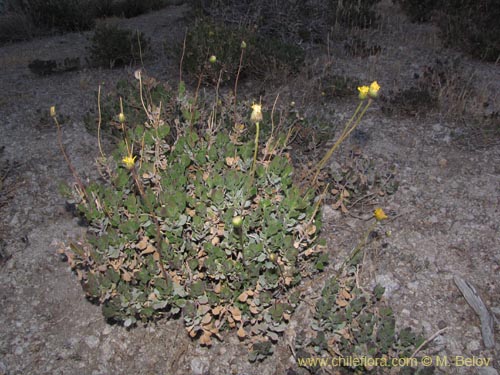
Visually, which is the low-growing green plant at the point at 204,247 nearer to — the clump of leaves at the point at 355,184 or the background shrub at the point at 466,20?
the clump of leaves at the point at 355,184

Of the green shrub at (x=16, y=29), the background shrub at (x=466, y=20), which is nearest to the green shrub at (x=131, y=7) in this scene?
the green shrub at (x=16, y=29)

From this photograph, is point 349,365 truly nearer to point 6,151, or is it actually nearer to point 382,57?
point 6,151

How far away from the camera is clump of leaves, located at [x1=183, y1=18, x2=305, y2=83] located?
5.00 m

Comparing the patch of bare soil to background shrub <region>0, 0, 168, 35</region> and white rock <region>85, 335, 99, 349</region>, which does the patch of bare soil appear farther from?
background shrub <region>0, 0, 168, 35</region>

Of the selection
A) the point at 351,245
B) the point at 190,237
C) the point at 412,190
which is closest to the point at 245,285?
the point at 190,237

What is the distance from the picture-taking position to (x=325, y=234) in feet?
10.5

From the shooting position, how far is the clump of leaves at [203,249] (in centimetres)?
242

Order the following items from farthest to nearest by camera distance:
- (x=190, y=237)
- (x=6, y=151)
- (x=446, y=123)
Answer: (x=446, y=123), (x=6, y=151), (x=190, y=237)

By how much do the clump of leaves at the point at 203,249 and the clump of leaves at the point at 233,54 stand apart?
2452 millimetres

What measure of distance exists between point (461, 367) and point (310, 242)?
1.08m

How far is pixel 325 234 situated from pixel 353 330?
895 millimetres

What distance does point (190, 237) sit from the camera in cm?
264

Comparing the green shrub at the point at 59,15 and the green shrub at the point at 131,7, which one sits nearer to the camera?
the green shrub at the point at 59,15

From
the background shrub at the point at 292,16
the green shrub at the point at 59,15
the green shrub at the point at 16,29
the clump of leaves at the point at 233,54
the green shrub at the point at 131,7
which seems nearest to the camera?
the clump of leaves at the point at 233,54
